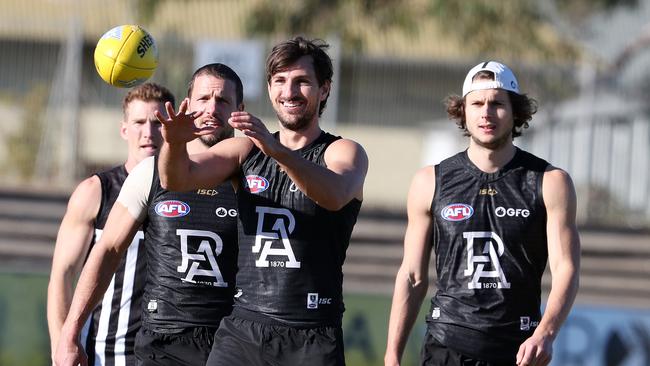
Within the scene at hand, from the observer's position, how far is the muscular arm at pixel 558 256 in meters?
5.73

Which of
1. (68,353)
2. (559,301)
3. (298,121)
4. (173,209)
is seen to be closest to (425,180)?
(559,301)

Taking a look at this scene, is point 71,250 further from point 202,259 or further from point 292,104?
point 292,104

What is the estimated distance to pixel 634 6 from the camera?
17.8 m

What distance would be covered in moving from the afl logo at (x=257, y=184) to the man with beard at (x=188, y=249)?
18.5 inches

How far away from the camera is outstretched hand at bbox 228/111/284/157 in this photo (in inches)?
192

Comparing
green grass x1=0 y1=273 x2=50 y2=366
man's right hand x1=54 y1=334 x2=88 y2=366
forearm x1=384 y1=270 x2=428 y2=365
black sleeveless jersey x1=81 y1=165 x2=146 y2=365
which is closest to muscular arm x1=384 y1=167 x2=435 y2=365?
forearm x1=384 y1=270 x2=428 y2=365

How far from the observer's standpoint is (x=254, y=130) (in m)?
4.91

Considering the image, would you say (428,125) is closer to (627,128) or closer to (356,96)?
(356,96)

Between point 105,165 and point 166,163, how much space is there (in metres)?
9.29

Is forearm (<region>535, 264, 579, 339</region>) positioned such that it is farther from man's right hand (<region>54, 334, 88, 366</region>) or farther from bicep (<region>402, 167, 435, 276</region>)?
man's right hand (<region>54, 334, 88, 366</region>)

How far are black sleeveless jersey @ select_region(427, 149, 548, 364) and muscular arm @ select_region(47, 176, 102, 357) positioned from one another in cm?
195

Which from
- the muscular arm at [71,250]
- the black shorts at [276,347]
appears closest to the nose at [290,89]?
the black shorts at [276,347]

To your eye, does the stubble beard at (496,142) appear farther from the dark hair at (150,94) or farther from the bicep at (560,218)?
the dark hair at (150,94)

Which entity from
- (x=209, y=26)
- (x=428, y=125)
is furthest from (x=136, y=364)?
(x=209, y=26)
